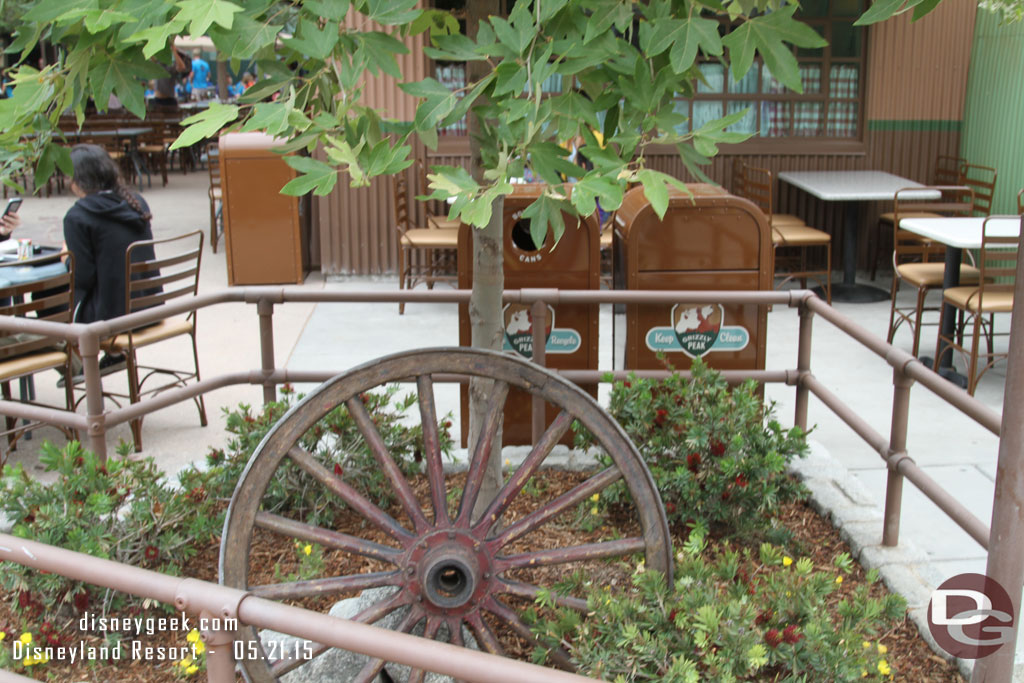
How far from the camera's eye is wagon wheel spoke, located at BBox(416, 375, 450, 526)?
287 cm

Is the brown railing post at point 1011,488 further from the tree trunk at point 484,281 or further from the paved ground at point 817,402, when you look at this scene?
the tree trunk at point 484,281

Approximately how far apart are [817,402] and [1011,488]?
4.39 metres

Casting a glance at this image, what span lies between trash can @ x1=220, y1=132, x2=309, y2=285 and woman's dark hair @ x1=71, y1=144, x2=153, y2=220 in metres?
3.10

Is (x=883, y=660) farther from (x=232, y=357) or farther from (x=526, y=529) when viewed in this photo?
(x=232, y=357)

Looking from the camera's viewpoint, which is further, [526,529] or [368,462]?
[368,462]

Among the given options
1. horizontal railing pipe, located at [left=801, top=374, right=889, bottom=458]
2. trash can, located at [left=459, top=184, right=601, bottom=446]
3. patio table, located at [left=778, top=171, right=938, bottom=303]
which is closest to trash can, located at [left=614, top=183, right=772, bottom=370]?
trash can, located at [left=459, top=184, right=601, bottom=446]

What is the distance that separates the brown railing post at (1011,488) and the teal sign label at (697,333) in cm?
258

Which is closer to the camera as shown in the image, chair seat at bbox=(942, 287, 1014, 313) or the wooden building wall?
chair seat at bbox=(942, 287, 1014, 313)

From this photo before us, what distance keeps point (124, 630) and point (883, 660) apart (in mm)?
2264

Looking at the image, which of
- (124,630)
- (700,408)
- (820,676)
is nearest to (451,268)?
(700,408)

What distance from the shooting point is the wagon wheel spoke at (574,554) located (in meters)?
2.89

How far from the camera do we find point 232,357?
767 cm

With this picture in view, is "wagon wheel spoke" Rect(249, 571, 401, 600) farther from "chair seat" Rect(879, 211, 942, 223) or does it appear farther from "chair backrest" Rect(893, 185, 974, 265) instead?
"chair seat" Rect(879, 211, 942, 223)

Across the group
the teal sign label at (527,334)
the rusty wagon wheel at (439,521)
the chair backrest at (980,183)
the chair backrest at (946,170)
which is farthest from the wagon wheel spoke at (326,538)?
the chair backrest at (946,170)
